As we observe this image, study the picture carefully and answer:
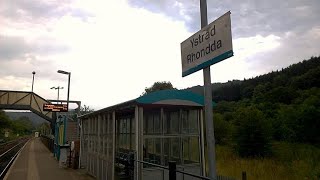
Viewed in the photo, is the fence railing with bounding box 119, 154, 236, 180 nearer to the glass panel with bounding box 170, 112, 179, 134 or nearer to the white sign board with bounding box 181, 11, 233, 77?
the glass panel with bounding box 170, 112, 179, 134

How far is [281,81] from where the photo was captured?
80.6m

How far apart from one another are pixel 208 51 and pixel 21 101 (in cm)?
3451

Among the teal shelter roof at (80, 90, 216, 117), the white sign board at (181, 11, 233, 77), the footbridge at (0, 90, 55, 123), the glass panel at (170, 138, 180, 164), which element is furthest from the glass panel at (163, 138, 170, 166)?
the footbridge at (0, 90, 55, 123)

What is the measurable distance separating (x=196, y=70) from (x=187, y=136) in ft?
16.8

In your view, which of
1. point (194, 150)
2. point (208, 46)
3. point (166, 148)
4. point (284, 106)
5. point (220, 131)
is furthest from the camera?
point (284, 106)

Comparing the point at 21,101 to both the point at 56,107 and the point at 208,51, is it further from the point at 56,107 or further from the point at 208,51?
the point at 208,51

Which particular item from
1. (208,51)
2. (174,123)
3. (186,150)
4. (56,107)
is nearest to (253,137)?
(56,107)

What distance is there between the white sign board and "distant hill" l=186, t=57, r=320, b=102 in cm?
6917

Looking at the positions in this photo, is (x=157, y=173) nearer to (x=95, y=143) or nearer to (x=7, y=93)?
(x=95, y=143)

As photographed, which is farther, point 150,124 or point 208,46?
point 150,124

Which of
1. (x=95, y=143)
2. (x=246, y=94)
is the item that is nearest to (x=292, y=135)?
(x=95, y=143)

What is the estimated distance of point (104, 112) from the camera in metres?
12.1

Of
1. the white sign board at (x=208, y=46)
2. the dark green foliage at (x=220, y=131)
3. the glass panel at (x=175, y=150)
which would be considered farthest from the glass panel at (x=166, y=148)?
the dark green foliage at (x=220, y=131)

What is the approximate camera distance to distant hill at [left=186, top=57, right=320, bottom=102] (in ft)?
231
